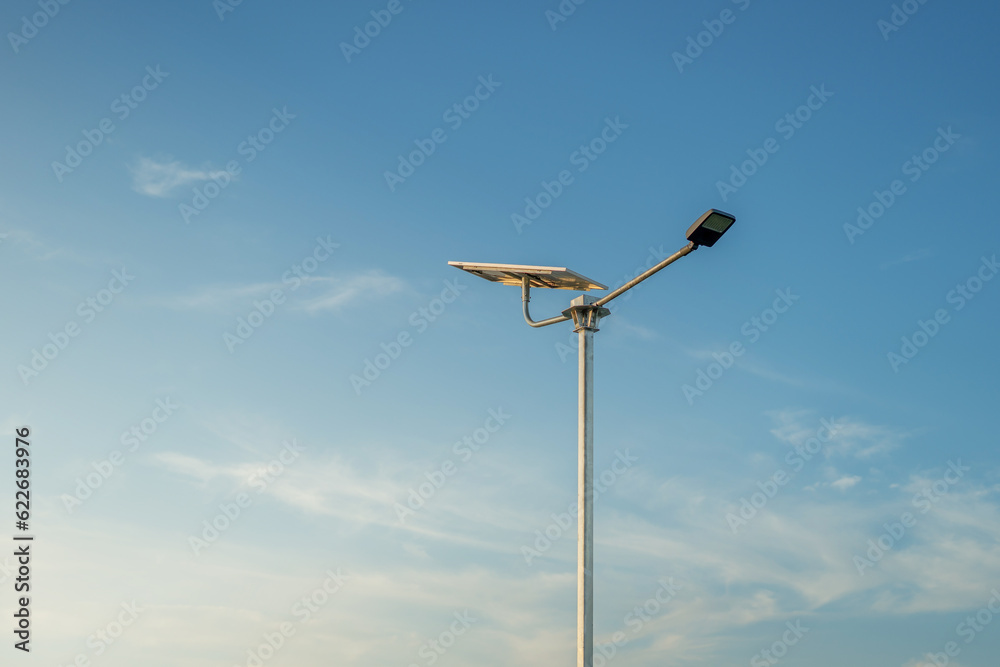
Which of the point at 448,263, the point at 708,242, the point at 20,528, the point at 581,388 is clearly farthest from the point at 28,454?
the point at 708,242

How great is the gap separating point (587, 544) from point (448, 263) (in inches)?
175

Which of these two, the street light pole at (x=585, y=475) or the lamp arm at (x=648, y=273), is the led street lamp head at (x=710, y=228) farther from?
the street light pole at (x=585, y=475)

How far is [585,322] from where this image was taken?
12758 millimetres

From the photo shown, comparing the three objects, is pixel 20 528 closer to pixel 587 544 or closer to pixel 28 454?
pixel 28 454

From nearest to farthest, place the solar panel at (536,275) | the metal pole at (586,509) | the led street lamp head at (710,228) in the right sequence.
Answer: the led street lamp head at (710,228)
the metal pole at (586,509)
the solar panel at (536,275)

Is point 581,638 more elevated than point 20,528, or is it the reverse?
point 20,528

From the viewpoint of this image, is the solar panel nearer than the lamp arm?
No

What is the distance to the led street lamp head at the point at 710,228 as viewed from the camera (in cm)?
1083

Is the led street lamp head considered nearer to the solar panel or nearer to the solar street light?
the solar street light

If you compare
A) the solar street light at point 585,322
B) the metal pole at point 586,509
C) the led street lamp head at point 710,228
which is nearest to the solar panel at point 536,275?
the solar street light at point 585,322

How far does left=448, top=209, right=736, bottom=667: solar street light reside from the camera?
11.1 meters

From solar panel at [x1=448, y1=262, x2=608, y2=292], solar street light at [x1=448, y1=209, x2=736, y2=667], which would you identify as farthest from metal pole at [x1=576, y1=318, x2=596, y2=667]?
solar panel at [x1=448, y1=262, x2=608, y2=292]

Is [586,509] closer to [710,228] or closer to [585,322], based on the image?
[585,322]

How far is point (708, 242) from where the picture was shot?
11070mm
